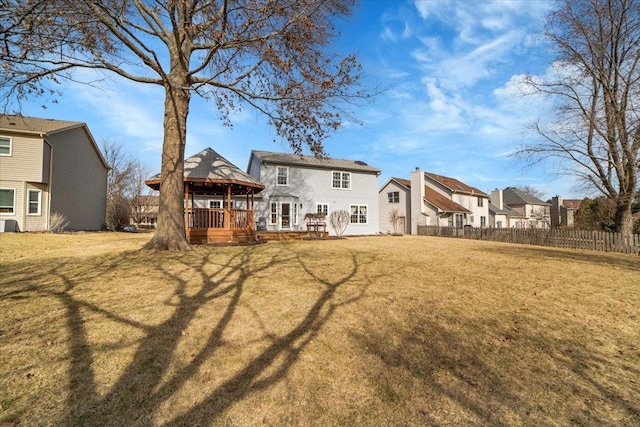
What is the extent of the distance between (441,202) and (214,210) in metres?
24.6

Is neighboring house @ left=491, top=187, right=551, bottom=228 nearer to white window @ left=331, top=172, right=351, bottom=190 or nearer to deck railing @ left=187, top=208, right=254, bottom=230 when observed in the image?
white window @ left=331, top=172, right=351, bottom=190

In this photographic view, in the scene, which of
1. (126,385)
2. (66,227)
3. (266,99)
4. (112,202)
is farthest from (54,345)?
(112,202)

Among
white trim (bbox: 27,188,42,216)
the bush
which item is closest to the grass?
the bush

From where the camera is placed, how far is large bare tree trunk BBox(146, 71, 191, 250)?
31.3 feet

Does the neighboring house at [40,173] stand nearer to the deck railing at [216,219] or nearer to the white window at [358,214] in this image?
the deck railing at [216,219]

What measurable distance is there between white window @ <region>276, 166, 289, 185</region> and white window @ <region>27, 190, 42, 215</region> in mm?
15395

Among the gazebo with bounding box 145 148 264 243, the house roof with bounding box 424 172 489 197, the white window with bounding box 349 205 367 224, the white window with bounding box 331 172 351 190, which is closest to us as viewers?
the gazebo with bounding box 145 148 264 243

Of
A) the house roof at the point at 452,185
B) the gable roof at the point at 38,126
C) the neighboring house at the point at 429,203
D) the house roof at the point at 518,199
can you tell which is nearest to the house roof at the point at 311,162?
the neighboring house at the point at 429,203

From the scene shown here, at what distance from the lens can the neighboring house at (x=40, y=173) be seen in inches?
741

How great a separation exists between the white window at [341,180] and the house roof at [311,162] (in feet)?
1.71

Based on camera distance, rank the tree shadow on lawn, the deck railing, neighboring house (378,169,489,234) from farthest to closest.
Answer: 1. neighboring house (378,169,489,234)
2. the deck railing
3. the tree shadow on lawn

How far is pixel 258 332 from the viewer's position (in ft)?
14.3

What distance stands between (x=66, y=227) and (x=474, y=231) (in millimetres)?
30362

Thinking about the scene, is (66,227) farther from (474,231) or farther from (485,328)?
(474,231)
